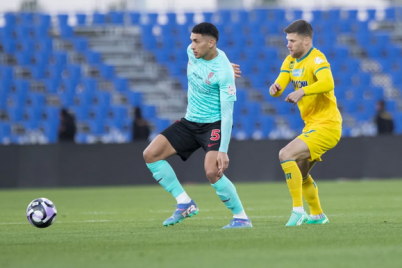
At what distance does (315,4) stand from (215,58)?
16656mm

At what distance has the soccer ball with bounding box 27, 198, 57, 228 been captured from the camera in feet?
21.5

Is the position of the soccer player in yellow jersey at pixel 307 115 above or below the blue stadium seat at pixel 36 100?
above

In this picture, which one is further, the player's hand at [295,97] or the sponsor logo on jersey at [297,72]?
the sponsor logo on jersey at [297,72]

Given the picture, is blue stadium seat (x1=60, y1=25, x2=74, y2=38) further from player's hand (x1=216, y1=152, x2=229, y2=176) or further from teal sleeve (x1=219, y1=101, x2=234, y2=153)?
player's hand (x1=216, y1=152, x2=229, y2=176)

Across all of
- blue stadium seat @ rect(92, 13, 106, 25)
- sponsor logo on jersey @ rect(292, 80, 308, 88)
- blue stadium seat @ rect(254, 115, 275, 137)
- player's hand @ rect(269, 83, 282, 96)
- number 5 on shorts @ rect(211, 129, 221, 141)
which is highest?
blue stadium seat @ rect(92, 13, 106, 25)

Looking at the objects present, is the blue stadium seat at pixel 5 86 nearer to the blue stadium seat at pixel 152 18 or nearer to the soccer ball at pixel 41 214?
the blue stadium seat at pixel 152 18

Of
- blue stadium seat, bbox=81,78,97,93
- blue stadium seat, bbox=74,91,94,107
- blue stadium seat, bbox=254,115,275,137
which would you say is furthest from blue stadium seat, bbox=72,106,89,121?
blue stadium seat, bbox=254,115,275,137

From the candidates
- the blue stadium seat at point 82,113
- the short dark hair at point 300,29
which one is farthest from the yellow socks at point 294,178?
the blue stadium seat at point 82,113

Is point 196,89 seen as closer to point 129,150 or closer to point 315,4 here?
point 129,150

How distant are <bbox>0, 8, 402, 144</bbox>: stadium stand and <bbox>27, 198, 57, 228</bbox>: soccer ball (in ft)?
39.5

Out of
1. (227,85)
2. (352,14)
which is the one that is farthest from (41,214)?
(352,14)

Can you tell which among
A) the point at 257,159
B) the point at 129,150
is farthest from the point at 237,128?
the point at 129,150

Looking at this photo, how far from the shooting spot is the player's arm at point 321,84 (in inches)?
243

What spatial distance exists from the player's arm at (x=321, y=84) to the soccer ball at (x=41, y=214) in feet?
9.05
